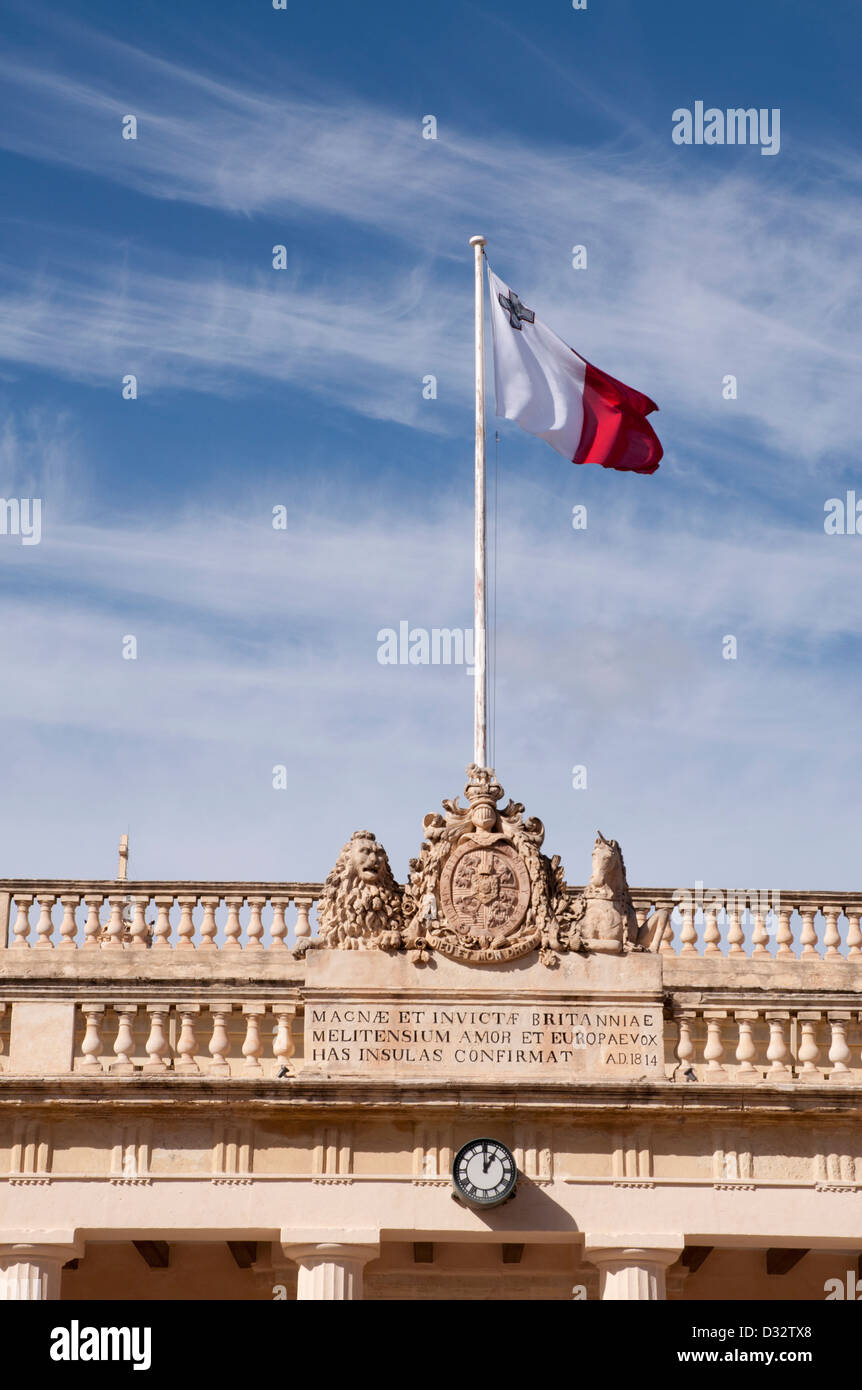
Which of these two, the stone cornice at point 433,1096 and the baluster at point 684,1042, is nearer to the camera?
the stone cornice at point 433,1096

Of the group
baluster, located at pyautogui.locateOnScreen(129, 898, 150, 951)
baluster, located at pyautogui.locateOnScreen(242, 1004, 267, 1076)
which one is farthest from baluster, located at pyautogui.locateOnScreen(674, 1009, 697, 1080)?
baluster, located at pyautogui.locateOnScreen(129, 898, 150, 951)

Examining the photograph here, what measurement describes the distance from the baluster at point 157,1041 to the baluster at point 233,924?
2.30 metres

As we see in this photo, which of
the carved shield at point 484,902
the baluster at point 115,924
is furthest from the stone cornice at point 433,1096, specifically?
the baluster at point 115,924

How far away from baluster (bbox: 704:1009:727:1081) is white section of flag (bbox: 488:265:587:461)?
10643mm

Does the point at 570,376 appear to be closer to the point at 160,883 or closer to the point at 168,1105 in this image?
the point at 160,883

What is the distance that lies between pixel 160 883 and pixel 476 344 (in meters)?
10.3

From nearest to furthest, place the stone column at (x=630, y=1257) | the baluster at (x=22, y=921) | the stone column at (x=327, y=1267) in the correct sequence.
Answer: the stone column at (x=327, y=1267) < the stone column at (x=630, y=1257) < the baluster at (x=22, y=921)

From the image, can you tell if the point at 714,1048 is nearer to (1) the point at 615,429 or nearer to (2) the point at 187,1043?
(2) the point at 187,1043

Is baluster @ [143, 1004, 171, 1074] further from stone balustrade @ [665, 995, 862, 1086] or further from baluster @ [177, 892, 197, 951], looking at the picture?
stone balustrade @ [665, 995, 862, 1086]

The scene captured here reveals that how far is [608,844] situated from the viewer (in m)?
28.4

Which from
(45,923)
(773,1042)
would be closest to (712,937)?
(773,1042)

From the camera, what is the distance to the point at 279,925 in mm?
30047

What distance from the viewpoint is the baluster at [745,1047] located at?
27484 mm

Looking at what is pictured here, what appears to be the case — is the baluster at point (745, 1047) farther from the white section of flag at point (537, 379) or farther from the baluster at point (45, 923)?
the white section of flag at point (537, 379)
